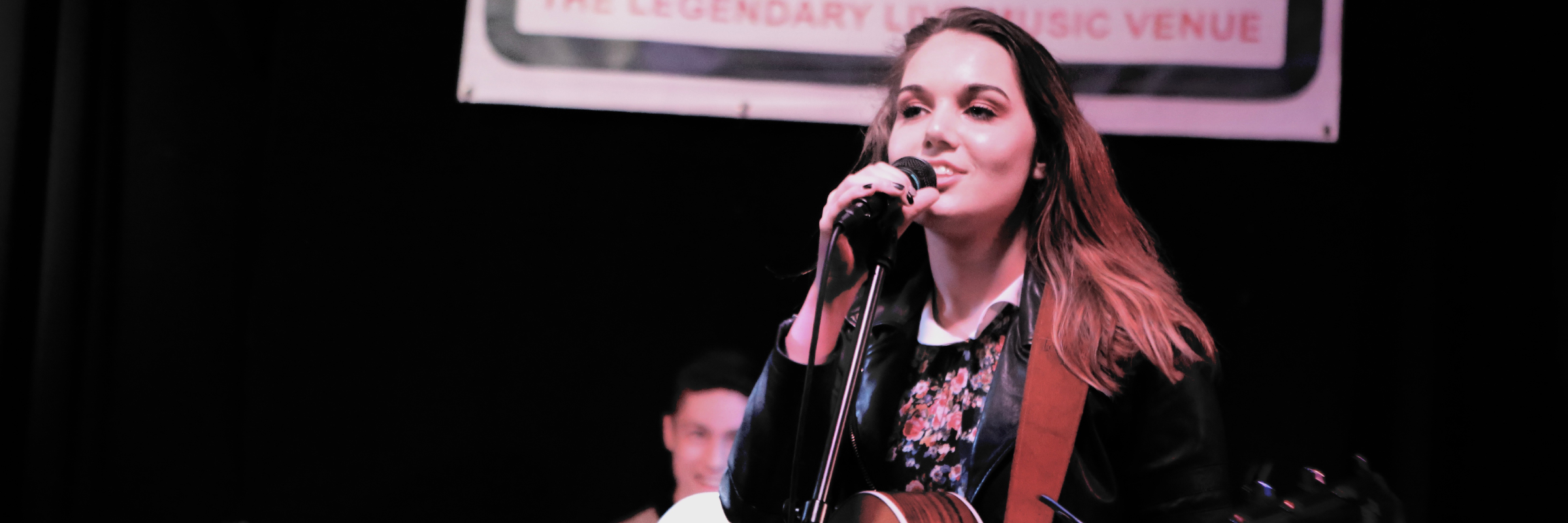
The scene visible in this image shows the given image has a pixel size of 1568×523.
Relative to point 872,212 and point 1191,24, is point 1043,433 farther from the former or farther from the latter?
point 1191,24

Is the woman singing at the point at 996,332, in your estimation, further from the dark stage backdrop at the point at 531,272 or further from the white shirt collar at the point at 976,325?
the dark stage backdrop at the point at 531,272

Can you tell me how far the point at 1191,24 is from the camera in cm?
223

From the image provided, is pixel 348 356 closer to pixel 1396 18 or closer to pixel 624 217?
pixel 624 217

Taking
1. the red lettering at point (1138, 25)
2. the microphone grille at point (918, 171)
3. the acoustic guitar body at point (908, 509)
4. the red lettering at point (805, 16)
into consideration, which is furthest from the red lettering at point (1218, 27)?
the acoustic guitar body at point (908, 509)

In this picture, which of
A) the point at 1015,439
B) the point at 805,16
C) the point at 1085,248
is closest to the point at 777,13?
the point at 805,16

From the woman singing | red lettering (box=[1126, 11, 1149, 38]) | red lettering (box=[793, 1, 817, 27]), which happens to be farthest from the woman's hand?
red lettering (box=[1126, 11, 1149, 38])

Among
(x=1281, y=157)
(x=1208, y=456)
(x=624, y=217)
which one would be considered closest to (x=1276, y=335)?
(x=1281, y=157)

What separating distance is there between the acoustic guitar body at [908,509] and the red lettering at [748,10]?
131 centimetres

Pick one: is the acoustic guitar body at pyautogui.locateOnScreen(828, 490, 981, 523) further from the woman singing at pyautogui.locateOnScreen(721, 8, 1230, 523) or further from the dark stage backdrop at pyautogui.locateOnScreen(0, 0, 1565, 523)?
the dark stage backdrop at pyautogui.locateOnScreen(0, 0, 1565, 523)

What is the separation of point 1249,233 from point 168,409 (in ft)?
8.39

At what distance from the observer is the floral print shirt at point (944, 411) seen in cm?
144

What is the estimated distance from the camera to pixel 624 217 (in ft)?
7.71

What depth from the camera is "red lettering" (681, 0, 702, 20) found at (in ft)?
7.47

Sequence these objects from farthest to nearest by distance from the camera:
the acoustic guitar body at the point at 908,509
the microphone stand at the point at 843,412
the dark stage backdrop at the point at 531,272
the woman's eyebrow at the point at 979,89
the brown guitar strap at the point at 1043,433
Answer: the dark stage backdrop at the point at 531,272 → the woman's eyebrow at the point at 979,89 → the brown guitar strap at the point at 1043,433 → the acoustic guitar body at the point at 908,509 → the microphone stand at the point at 843,412
